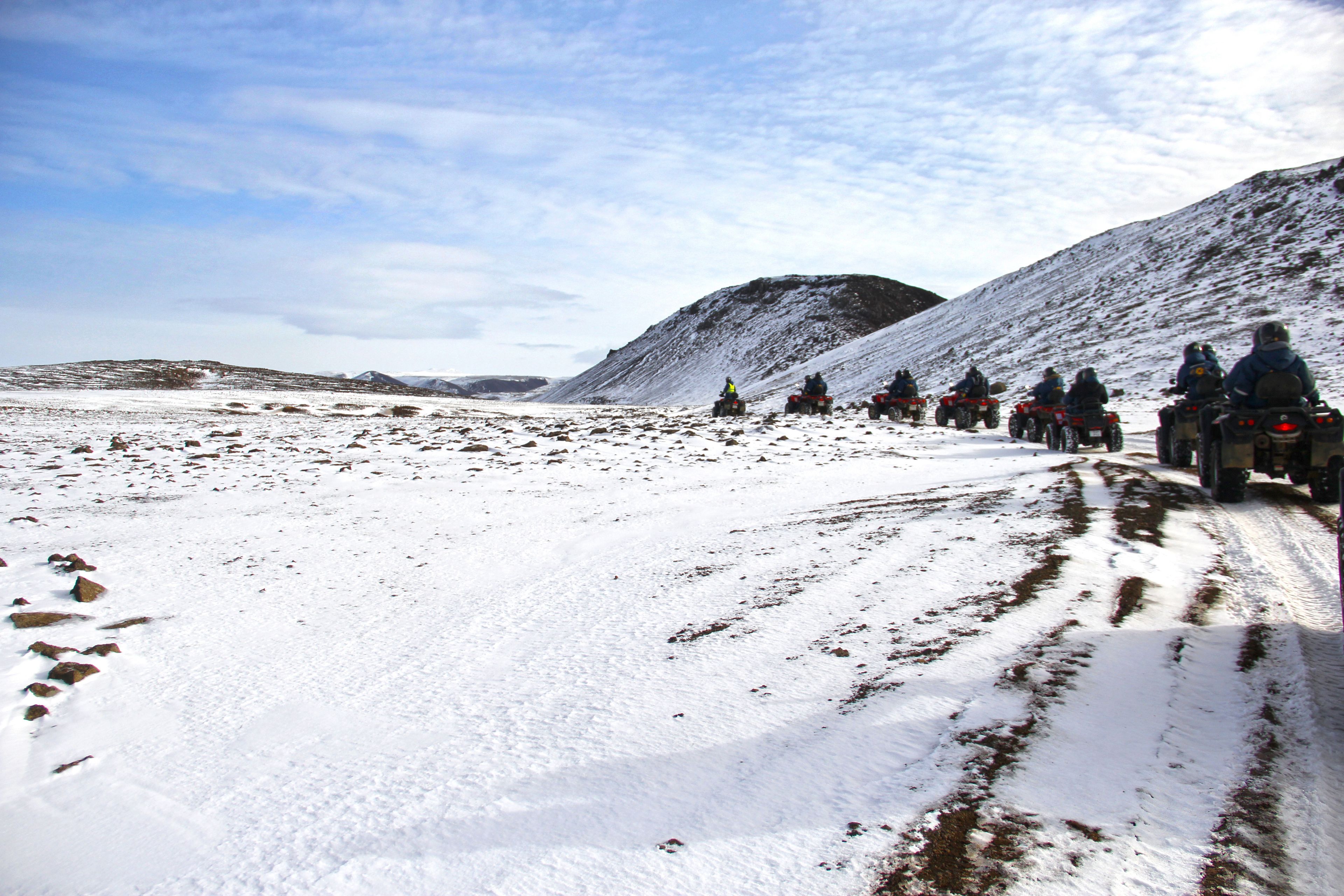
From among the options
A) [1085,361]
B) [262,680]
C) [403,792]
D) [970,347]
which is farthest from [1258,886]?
[970,347]

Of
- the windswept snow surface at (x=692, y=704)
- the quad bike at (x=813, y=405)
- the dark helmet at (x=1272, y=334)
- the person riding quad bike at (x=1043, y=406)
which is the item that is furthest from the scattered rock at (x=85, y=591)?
the quad bike at (x=813, y=405)

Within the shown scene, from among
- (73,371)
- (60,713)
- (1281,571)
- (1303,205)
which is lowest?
(60,713)

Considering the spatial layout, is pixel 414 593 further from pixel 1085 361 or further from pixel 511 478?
pixel 1085 361

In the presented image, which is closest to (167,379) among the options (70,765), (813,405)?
(813,405)

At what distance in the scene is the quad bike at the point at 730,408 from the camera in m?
29.4

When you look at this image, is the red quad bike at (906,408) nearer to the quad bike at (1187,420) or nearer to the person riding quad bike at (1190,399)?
the quad bike at (1187,420)

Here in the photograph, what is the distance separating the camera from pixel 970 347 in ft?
168

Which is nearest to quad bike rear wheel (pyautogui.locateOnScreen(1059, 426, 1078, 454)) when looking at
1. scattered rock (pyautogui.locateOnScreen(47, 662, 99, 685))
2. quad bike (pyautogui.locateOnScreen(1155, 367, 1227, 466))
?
quad bike (pyautogui.locateOnScreen(1155, 367, 1227, 466))

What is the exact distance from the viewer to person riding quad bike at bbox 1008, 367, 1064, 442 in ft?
54.6

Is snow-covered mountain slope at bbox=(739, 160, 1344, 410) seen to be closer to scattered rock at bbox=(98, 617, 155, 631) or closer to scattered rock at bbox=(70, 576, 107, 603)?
scattered rock at bbox=(98, 617, 155, 631)

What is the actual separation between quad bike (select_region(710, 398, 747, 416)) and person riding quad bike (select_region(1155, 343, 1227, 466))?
1792 cm

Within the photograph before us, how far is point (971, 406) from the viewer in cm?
2192

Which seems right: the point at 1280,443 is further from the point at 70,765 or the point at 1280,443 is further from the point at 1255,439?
the point at 70,765

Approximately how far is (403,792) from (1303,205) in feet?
Result: 197
